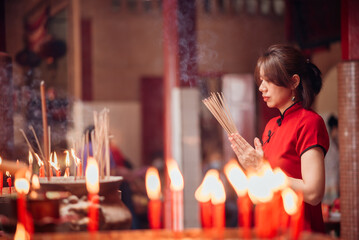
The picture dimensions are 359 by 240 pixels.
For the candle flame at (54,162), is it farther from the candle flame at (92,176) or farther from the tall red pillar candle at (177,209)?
the tall red pillar candle at (177,209)

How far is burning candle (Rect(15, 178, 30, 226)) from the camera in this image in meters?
1.92

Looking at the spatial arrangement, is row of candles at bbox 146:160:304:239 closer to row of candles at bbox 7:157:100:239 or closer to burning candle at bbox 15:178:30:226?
row of candles at bbox 7:157:100:239

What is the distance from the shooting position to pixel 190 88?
4.62 metres

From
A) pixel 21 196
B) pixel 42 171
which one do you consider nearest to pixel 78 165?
pixel 42 171

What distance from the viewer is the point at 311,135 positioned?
2004mm

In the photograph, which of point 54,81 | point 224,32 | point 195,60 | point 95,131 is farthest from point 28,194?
point 224,32

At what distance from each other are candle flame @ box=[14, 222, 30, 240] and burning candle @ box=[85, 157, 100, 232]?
271mm

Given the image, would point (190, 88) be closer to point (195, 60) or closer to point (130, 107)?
point (195, 60)

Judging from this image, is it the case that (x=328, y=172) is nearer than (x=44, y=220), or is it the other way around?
(x=44, y=220)

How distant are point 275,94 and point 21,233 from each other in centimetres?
116

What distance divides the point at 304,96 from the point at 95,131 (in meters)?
0.99

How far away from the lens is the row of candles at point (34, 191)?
1.91m

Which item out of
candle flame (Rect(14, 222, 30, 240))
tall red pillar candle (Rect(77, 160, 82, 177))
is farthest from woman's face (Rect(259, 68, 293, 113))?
candle flame (Rect(14, 222, 30, 240))

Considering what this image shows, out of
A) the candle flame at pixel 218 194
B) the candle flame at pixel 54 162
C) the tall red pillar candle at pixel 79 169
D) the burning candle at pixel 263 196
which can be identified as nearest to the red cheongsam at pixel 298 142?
the burning candle at pixel 263 196
